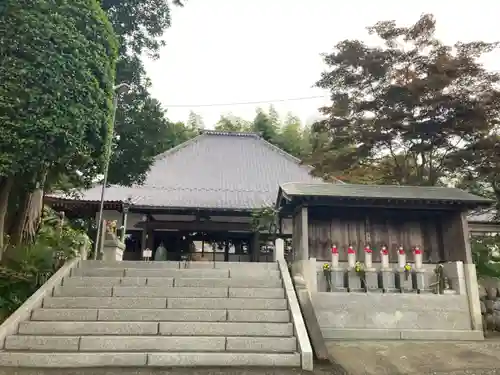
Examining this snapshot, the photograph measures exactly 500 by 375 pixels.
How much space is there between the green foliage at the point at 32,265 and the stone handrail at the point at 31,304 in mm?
336

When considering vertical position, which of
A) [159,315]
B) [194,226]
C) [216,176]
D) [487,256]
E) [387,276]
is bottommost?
[159,315]

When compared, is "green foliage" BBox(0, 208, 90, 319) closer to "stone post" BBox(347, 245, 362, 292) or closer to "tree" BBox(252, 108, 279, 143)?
"stone post" BBox(347, 245, 362, 292)

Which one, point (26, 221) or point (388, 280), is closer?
point (388, 280)

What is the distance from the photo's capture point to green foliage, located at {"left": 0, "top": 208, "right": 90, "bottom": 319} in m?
7.11

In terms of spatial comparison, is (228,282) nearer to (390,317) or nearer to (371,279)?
(371,279)

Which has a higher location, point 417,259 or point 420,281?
point 417,259

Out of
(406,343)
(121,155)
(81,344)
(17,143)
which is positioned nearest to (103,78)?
(17,143)

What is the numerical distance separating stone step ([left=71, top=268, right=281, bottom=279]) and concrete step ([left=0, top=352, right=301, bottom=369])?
2.64 meters

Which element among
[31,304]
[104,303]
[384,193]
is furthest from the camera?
[384,193]

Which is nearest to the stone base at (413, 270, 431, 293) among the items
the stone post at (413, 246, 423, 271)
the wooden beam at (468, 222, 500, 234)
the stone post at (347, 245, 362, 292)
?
the stone post at (413, 246, 423, 271)

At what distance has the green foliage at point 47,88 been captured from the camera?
6.30 m

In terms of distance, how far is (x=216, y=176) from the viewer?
17.7m

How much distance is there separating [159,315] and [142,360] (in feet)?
3.89

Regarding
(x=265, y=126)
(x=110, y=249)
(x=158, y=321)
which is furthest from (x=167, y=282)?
(x=265, y=126)
